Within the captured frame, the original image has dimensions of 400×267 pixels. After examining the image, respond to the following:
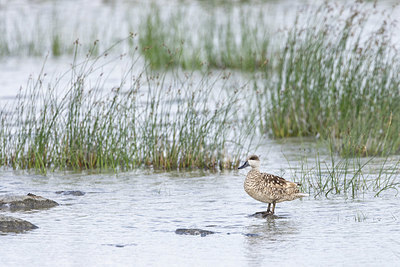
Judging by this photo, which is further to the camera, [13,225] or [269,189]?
[269,189]

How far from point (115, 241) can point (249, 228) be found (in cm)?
117

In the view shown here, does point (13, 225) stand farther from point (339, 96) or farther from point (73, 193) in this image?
point (339, 96)

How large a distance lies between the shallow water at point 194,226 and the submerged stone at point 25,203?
162 mm

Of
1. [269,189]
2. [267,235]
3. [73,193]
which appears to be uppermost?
[269,189]

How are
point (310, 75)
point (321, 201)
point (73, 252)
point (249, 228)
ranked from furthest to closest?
point (310, 75) < point (321, 201) < point (249, 228) < point (73, 252)

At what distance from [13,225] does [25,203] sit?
2.91 ft

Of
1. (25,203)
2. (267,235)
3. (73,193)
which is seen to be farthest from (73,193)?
(267,235)

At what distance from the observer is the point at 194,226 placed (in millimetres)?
6629

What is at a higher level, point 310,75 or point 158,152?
point 310,75

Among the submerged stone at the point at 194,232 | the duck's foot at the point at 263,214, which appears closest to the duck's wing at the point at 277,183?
the duck's foot at the point at 263,214

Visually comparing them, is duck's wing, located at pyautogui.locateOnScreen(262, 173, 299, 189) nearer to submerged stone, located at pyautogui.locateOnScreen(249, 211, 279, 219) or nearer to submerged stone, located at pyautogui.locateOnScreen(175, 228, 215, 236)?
submerged stone, located at pyautogui.locateOnScreen(249, 211, 279, 219)

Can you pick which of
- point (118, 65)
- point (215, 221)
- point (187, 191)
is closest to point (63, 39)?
point (118, 65)

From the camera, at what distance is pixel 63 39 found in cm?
1995

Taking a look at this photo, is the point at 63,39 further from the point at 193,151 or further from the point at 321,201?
the point at 321,201
